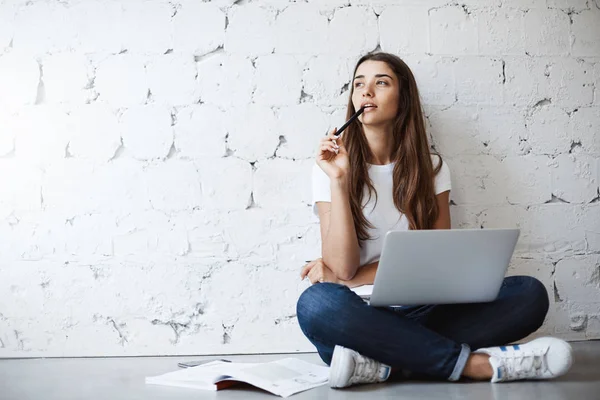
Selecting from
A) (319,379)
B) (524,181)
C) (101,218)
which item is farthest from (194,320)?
(524,181)

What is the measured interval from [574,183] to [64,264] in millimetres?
1814

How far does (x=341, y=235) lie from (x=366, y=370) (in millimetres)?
419

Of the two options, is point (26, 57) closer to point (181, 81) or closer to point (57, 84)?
point (57, 84)

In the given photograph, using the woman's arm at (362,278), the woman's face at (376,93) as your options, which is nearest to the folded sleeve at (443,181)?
the woman's face at (376,93)

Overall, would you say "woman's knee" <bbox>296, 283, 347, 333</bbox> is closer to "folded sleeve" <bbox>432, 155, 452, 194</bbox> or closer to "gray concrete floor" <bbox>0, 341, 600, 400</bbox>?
"gray concrete floor" <bbox>0, 341, 600, 400</bbox>

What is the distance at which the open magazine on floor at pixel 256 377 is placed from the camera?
1.83 m

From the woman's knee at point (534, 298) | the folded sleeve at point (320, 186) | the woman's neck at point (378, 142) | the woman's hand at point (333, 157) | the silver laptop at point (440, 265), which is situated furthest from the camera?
the woman's neck at point (378, 142)

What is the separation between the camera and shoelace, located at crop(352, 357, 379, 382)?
1877mm

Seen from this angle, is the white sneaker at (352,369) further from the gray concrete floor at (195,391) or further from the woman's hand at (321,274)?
the woman's hand at (321,274)

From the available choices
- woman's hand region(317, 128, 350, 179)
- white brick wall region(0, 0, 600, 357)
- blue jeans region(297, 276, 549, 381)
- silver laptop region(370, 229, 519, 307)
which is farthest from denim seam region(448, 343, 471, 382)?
white brick wall region(0, 0, 600, 357)

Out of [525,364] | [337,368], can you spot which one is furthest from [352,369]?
[525,364]

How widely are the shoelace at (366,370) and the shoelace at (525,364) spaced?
0.33 meters

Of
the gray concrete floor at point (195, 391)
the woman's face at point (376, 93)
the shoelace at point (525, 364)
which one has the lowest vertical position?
the gray concrete floor at point (195, 391)

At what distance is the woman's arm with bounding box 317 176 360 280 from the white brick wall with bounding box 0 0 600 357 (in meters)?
0.33
